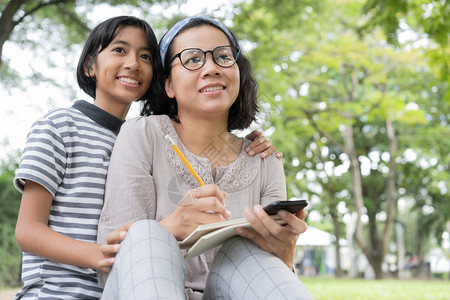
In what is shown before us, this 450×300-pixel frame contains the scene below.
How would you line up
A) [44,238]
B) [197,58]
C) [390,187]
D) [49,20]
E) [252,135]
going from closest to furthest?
[44,238]
[197,58]
[252,135]
[49,20]
[390,187]

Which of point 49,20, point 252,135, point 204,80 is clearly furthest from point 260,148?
point 49,20

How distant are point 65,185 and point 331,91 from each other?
35.7 ft

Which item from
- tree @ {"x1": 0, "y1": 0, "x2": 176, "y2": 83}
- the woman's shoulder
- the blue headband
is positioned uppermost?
tree @ {"x1": 0, "y1": 0, "x2": 176, "y2": 83}

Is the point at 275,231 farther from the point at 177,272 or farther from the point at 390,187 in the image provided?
the point at 390,187

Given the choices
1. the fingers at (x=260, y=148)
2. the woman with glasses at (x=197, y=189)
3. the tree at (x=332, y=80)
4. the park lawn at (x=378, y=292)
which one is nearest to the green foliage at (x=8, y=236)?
the tree at (x=332, y=80)

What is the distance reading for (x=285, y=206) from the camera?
1.18 m

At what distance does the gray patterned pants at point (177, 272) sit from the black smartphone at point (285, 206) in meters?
0.13

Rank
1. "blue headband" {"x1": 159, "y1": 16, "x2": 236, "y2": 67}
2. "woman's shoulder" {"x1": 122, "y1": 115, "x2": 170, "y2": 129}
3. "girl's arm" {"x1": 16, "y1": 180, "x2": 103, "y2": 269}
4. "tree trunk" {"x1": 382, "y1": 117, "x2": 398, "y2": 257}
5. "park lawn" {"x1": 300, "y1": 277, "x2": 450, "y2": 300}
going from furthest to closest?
1. "tree trunk" {"x1": 382, "y1": 117, "x2": 398, "y2": 257}
2. "park lawn" {"x1": 300, "y1": 277, "x2": 450, "y2": 300}
3. "blue headband" {"x1": 159, "y1": 16, "x2": 236, "y2": 67}
4. "woman's shoulder" {"x1": 122, "y1": 115, "x2": 170, "y2": 129}
5. "girl's arm" {"x1": 16, "y1": 180, "x2": 103, "y2": 269}

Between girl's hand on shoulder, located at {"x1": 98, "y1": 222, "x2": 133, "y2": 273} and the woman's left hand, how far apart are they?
0.96 ft

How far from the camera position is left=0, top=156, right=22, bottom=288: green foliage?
661 centimetres

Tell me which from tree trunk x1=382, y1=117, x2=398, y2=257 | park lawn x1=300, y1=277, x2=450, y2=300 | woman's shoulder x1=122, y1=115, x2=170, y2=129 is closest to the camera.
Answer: woman's shoulder x1=122, y1=115, x2=170, y2=129

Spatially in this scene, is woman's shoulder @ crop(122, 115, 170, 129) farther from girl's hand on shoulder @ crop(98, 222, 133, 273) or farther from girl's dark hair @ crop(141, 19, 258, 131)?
girl's hand on shoulder @ crop(98, 222, 133, 273)

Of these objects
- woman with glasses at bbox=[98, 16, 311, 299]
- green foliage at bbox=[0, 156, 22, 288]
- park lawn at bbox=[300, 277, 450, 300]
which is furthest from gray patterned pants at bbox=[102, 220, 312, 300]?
green foliage at bbox=[0, 156, 22, 288]

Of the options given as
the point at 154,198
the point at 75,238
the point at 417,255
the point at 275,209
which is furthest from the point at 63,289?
the point at 417,255
